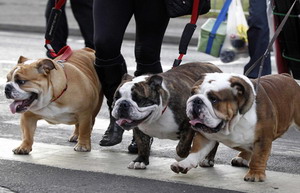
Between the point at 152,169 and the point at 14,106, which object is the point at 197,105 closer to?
the point at 152,169

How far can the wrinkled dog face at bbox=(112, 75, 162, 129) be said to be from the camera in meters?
6.01

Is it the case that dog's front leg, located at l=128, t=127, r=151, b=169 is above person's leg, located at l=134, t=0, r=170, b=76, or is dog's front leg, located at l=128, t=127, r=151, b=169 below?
below

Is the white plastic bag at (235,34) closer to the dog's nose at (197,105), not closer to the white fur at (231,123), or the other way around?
the white fur at (231,123)

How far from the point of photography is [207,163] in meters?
6.50

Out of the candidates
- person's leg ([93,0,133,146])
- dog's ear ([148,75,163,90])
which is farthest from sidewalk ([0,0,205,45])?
dog's ear ([148,75,163,90])

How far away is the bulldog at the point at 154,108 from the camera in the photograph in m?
6.04

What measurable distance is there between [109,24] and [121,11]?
14 centimetres

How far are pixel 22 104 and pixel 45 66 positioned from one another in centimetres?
34

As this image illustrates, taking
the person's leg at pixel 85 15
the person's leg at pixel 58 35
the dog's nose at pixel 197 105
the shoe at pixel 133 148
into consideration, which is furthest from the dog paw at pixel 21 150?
the person's leg at pixel 58 35

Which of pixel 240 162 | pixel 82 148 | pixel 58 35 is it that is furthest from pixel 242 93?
pixel 58 35

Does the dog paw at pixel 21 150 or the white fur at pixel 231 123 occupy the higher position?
the white fur at pixel 231 123

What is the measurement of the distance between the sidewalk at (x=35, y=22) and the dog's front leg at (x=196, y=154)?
34.9 ft

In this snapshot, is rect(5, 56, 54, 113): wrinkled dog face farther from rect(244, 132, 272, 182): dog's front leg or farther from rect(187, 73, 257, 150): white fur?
rect(244, 132, 272, 182): dog's front leg

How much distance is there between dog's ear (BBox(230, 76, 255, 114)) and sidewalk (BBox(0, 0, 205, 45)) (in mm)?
10805
